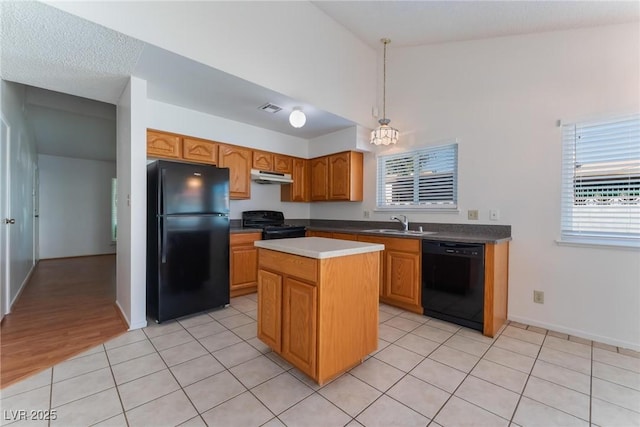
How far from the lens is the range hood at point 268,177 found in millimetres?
4027

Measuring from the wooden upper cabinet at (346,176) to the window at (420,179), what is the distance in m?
0.33

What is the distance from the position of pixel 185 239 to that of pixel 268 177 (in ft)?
5.29

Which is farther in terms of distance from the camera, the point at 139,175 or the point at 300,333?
the point at 139,175

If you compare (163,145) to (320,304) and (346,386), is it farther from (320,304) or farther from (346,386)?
(346,386)

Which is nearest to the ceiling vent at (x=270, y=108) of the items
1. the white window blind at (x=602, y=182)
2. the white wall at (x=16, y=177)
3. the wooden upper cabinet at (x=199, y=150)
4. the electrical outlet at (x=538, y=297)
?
the wooden upper cabinet at (x=199, y=150)

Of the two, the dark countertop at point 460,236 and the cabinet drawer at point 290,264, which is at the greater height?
the dark countertop at point 460,236

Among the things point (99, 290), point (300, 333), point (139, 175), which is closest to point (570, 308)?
point (300, 333)

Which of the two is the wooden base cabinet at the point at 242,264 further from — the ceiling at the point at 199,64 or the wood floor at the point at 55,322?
the ceiling at the point at 199,64

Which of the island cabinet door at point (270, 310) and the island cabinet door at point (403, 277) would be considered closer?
the island cabinet door at point (270, 310)

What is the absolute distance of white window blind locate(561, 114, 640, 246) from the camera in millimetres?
2332

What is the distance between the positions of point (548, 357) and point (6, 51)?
4.87 metres

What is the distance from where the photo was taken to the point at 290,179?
440cm

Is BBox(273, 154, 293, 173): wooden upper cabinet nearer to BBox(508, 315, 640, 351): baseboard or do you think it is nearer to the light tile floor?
the light tile floor

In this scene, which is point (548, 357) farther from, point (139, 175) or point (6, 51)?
point (6, 51)
